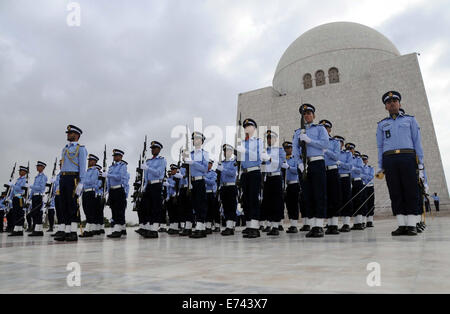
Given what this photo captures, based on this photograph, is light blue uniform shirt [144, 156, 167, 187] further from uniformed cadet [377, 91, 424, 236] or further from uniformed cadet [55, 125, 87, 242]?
uniformed cadet [377, 91, 424, 236]

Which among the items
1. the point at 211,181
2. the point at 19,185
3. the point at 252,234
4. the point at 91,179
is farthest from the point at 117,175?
the point at 19,185

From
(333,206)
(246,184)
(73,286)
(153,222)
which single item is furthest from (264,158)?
(73,286)

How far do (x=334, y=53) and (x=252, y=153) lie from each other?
21.7 meters

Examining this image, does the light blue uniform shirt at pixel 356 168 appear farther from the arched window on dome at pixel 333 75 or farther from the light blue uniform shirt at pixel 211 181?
the arched window on dome at pixel 333 75

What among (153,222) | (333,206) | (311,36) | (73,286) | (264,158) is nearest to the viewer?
(73,286)

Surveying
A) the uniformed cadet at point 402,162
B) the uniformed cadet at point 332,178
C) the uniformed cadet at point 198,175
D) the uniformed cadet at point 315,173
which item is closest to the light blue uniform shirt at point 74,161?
the uniformed cadet at point 198,175

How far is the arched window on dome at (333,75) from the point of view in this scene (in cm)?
2392

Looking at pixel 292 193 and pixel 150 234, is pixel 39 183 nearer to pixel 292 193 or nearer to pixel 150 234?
pixel 150 234

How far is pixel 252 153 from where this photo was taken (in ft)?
19.3

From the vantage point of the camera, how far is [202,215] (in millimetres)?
6574

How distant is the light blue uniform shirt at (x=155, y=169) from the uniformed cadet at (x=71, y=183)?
4.53 ft
